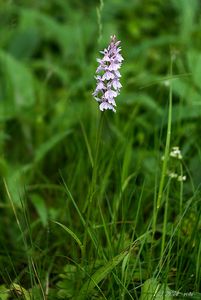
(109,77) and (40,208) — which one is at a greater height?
(109,77)

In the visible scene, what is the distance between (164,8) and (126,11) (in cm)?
29

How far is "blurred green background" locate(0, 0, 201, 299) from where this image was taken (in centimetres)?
203

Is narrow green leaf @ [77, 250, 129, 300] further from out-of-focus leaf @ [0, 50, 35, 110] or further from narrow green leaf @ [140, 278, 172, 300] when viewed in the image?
out-of-focus leaf @ [0, 50, 35, 110]

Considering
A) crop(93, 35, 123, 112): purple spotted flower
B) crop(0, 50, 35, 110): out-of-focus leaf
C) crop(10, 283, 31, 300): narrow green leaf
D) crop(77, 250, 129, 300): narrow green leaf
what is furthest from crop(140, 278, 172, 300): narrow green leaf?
crop(0, 50, 35, 110): out-of-focus leaf

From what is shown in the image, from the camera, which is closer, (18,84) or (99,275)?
(99,275)

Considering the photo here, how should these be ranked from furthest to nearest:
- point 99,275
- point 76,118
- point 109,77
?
point 76,118, point 99,275, point 109,77

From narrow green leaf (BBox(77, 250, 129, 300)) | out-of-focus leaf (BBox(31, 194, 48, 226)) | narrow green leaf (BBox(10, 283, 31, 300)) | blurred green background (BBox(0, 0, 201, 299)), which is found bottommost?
narrow green leaf (BBox(10, 283, 31, 300))

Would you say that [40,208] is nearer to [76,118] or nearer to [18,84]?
[76,118]

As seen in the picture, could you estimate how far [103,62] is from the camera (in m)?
1.47

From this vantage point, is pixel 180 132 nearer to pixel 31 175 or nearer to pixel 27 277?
pixel 31 175

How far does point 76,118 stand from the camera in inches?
106

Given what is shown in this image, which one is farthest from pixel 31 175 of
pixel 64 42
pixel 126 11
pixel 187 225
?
pixel 126 11

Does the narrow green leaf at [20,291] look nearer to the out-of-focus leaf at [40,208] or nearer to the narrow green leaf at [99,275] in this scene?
the narrow green leaf at [99,275]

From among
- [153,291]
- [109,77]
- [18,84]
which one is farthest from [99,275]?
[18,84]
